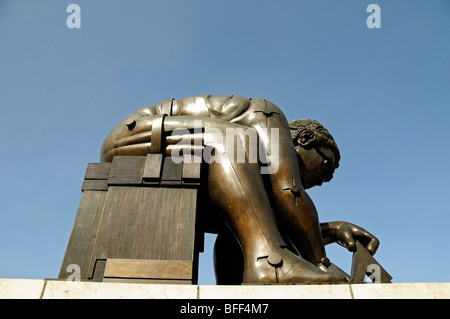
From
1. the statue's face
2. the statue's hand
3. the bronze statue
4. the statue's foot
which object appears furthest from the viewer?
the statue's face

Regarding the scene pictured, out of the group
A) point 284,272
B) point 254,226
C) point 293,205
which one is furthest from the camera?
point 293,205

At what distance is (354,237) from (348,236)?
8 cm

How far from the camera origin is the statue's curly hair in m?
5.14

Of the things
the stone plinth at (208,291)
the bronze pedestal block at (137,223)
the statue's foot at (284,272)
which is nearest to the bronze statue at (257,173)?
the statue's foot at (284,272)

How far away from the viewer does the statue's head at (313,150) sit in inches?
201

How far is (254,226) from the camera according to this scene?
12.3ft

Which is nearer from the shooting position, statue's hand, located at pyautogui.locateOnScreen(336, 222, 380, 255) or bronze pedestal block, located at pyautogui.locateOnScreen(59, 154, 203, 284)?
bronze pedestal block, located at pyautogui.locateOnScreen(59, 154, 203, 284)

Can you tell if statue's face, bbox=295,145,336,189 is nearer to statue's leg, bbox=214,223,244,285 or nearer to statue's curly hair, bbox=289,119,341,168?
statue's curly hair, bbox=289,119,341,168

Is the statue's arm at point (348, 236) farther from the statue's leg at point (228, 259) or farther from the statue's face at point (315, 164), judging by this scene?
the statue's leg at point (228, 259)


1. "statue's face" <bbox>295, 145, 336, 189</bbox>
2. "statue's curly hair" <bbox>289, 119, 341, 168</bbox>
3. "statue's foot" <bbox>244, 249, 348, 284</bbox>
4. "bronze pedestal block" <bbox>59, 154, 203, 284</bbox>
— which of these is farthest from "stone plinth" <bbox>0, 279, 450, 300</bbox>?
"statue's curly hair" <bbox>289, 119, 341, 168</bbox>

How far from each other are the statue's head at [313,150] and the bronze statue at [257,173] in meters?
0.01

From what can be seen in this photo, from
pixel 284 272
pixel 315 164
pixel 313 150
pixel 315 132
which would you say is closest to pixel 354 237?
pixel 315 164
